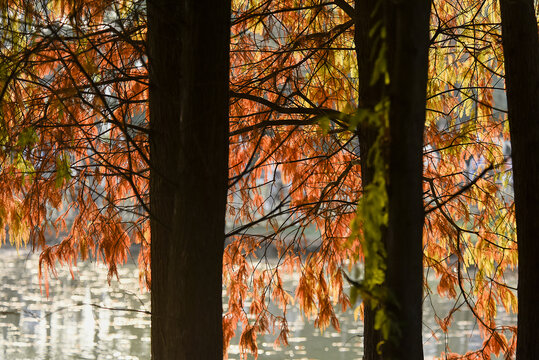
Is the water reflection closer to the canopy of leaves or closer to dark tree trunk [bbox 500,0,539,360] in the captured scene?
the canopy of leaves

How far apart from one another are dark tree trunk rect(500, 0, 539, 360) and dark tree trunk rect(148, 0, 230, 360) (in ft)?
4.62

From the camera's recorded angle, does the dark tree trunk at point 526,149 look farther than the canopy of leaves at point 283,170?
No

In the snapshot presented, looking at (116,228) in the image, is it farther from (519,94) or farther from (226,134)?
(519,94)

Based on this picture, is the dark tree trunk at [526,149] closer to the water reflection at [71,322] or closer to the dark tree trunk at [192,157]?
the dark tree trunk at [192,157]

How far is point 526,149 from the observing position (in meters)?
2.95

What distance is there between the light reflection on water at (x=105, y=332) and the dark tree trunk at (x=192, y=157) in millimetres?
3801

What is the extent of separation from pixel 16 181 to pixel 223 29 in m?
1.73

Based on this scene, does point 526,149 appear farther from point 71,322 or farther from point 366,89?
point 71,322

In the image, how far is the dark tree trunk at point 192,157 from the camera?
2236 millimetres

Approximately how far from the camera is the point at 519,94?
2979mm

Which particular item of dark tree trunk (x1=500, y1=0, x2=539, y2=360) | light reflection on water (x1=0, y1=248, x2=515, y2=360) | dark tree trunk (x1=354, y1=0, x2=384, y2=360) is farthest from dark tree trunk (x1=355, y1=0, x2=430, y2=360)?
light reflection on water (x1=0, y1=248, x2=515, y2=360)

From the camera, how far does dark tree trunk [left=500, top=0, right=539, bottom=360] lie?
9.59ft

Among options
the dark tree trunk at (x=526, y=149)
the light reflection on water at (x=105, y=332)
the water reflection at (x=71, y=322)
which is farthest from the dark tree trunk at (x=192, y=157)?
the light reflection on water at (x=105, y=332)

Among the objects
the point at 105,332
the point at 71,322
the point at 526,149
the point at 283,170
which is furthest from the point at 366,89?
the point at 71,322
